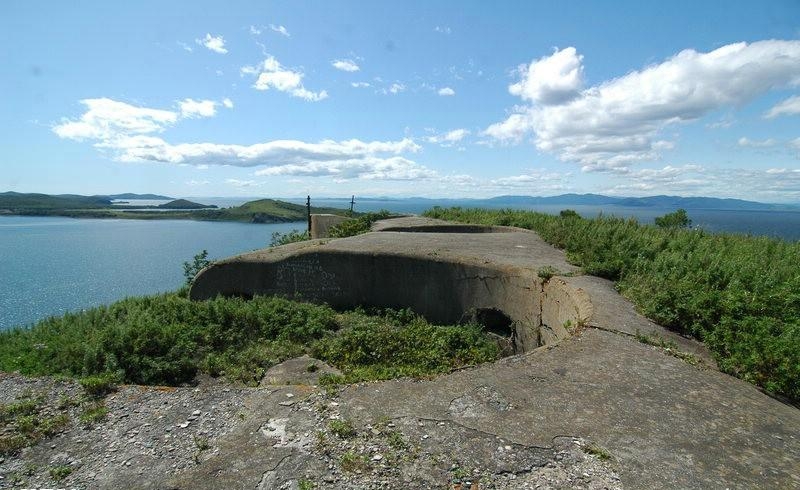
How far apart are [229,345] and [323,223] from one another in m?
12.5

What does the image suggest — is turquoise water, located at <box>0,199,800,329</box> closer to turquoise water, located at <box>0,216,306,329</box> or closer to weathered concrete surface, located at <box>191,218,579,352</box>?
turquoise water, located at <box>0,216,306,329</box>

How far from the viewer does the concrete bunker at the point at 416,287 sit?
7793 millimetres

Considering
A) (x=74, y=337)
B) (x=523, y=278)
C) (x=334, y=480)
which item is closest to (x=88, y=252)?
(x=74, y=337)

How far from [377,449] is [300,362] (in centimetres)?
394

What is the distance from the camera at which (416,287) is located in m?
9.86

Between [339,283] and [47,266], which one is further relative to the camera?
[47,266]

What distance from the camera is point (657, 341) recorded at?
5184mm

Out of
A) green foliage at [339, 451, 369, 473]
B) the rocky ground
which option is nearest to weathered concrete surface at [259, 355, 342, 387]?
the rocky ground

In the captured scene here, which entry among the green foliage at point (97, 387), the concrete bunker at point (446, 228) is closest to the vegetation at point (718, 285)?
the concrete bunker at point (446, 228)

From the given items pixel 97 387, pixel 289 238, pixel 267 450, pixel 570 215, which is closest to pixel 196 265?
pixel 289 238

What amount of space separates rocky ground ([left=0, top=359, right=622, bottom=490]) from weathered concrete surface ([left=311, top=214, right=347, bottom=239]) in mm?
15297

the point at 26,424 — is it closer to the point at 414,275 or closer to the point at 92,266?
the point at 414,275

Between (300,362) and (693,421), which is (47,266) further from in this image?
(693,421)

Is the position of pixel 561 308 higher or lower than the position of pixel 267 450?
higher
